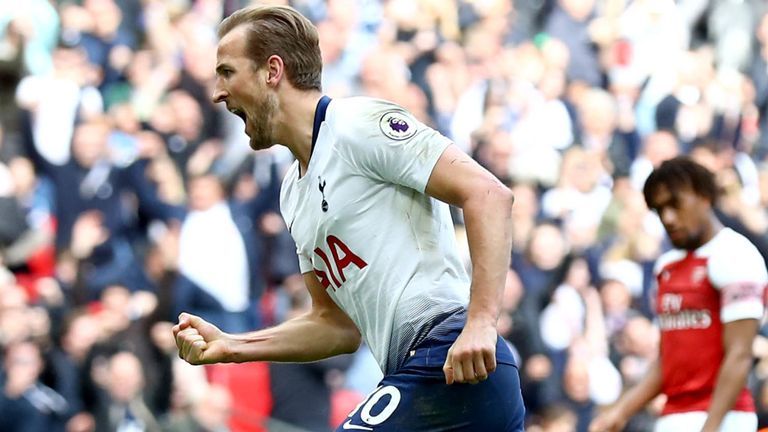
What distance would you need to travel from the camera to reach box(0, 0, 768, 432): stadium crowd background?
8.64 m

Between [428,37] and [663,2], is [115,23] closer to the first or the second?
[428,37]

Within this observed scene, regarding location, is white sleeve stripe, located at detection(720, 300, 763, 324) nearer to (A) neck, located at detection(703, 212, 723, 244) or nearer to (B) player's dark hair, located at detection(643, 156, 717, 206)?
(A) neck, located at detection(703, 212, 723, 244)

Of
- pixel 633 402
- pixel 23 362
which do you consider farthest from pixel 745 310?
pixel 23 362

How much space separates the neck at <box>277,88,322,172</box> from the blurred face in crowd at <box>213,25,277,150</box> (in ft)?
0.10

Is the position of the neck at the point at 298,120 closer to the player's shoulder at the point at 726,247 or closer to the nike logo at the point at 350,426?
the nike logo at the point at 350,426

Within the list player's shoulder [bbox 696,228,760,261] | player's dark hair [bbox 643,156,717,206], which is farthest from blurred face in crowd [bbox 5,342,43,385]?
player's shoulder [bbox 696,228,760,261]

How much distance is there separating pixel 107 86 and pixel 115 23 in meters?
0.50

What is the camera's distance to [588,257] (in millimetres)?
11031

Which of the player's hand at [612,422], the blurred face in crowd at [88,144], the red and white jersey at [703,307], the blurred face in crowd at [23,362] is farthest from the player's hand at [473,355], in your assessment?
the blurred face in crowd at [88,144]

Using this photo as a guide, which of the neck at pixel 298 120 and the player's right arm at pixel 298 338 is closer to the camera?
the neck at pixel 298 120

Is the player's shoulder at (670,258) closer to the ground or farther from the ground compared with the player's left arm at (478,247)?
closer to the ground

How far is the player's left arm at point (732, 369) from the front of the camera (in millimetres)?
6035

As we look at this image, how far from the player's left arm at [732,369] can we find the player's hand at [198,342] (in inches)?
94.1

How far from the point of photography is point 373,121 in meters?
4.26
